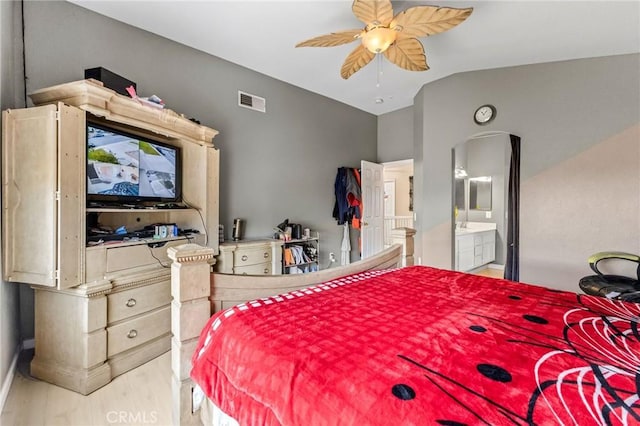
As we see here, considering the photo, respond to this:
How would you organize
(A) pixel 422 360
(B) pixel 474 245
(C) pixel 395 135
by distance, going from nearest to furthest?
(A) pixel 422 360
(B) pixel 474 245
(C) pixel 395 135

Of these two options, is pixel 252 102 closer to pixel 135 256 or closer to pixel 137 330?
pixel 135 256

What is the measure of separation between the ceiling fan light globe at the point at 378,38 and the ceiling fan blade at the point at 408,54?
152 mm

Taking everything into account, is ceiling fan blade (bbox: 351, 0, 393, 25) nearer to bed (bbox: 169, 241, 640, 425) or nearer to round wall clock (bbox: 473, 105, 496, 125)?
bed (bbox: 169, 241, 640, 425)

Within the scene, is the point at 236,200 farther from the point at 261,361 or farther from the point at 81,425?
the point at 261,361

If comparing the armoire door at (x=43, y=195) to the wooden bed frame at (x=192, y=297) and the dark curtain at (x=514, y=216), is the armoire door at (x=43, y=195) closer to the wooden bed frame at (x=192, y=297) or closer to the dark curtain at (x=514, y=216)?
the wooden bed frame at (x=192, y=297)

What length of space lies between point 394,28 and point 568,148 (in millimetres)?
2242

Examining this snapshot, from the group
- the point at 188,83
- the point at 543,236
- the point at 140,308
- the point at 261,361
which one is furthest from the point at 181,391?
the point at 543,236

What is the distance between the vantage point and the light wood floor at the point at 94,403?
1.57 metres

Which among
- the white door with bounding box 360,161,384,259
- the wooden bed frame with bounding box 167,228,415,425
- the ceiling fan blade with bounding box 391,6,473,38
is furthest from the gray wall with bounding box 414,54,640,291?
the wooden bed frame with bounding box 167,228,415,425

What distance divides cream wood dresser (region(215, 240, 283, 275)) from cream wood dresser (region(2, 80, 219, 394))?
2.43 feet

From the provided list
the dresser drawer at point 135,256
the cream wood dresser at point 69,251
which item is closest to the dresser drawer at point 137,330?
the cream wood dresser at point 69,251

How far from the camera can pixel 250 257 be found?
118 inches

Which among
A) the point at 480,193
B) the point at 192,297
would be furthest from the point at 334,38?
the point at 480,193

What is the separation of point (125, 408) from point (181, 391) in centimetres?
73
